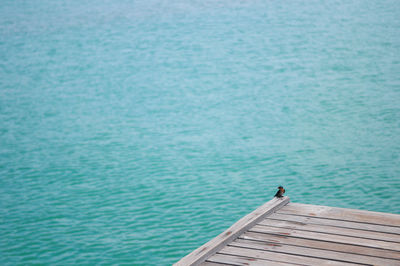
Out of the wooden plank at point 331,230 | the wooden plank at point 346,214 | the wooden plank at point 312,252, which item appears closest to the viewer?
the wooden plank at point 312,252

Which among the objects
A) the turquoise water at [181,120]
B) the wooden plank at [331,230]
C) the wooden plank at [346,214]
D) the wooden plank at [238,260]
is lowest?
the wooden plank at [238,260]

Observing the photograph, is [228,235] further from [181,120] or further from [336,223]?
[181,120]

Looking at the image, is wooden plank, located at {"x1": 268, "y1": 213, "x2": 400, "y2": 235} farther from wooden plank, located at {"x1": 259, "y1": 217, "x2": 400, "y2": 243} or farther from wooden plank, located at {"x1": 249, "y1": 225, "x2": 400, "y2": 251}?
wooden plank, located at {"x1": 249, "y1": 225, "x2": 400, "y2": 251}

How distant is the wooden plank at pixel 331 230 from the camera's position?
3.43 metres

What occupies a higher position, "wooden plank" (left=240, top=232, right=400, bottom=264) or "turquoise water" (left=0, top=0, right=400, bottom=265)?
"turquoise water" (left=0, top=0, right=400, bottom=265)

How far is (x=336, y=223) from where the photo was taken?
12.1ft

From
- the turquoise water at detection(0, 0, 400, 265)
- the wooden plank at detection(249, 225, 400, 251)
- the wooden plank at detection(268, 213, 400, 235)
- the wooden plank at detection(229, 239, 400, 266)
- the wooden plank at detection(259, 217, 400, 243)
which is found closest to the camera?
the wooden plank at detection(229, 239, 400, 266)

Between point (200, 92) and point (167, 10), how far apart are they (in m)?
8.44

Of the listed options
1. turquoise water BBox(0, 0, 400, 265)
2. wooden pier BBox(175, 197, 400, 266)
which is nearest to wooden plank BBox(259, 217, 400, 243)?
wooden pier BBox(175, 197, 400, 266)

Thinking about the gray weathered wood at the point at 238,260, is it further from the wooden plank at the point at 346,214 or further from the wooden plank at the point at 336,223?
the wooden plank at the point at 346,214

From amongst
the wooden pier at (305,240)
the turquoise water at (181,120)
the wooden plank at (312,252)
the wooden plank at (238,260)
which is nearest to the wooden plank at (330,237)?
→ the wooden pier at (305,240)

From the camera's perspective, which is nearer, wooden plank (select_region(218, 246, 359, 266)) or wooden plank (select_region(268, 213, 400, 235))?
wooden plank (select_region(218, 246, 359, 266))

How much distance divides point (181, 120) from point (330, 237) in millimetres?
7247

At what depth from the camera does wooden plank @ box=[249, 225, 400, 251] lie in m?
3.29
